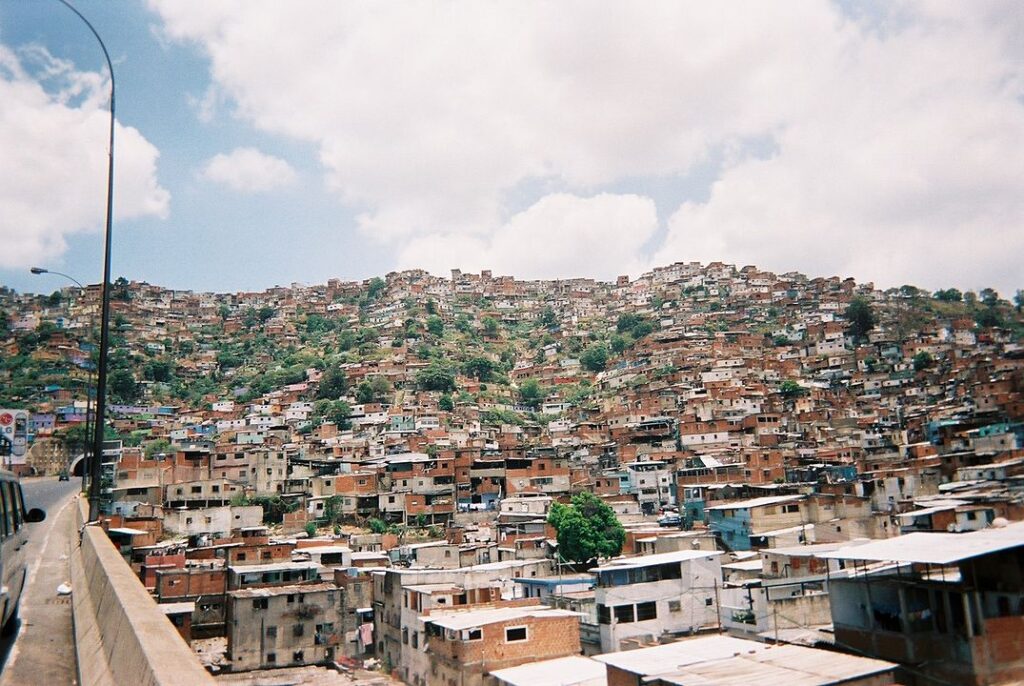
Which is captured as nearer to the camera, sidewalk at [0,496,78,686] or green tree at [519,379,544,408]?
sidewalk at [0,496,78,686]

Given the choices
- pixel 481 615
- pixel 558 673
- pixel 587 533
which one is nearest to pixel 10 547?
pixel 558 673

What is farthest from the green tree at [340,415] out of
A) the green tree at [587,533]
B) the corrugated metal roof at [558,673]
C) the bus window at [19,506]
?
the bus window at [19,506]

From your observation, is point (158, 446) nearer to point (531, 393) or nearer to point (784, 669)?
point (531, 393)

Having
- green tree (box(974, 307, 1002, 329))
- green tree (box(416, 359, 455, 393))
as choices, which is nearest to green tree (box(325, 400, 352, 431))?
green tree (box(416, 359, 455, 393))

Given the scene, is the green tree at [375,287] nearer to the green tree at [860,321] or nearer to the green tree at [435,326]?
the green tree at [435,326]

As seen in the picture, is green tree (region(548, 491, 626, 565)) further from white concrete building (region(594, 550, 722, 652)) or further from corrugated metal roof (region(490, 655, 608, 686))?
corrugated metal roof (region(490, 655, 608, 686))

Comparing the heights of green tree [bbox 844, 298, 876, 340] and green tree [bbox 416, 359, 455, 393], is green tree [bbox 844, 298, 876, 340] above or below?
above
